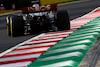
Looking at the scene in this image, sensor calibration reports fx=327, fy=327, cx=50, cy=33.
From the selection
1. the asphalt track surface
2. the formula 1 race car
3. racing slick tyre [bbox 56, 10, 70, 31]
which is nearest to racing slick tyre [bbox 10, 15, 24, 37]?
the formula 1 race car

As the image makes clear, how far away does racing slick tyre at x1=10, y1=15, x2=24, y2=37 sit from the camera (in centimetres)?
1327

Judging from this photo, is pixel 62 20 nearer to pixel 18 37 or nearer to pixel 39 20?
pixel 39 20

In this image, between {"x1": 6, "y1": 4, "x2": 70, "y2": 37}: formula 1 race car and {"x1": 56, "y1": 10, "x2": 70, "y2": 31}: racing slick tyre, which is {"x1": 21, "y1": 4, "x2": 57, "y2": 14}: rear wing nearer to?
{"x1": 6, "y1": 4, "x2": 70, "y2": 37}: formula 1 race car

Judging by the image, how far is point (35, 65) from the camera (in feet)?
23.4

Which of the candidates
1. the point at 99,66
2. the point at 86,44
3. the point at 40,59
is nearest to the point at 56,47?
the point at 86,44

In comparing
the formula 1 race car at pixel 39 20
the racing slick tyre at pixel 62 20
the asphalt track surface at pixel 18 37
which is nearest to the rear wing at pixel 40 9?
the formula 1 race car at pixel 39 20

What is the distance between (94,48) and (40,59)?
164 cm

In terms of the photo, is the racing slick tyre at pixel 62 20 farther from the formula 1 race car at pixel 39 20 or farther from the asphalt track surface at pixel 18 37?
the asphalt track surface at pixel 18 37

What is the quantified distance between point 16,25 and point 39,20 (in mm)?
986

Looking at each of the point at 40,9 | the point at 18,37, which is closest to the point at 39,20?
the point at 40,9

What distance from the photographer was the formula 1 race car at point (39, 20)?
1349cm

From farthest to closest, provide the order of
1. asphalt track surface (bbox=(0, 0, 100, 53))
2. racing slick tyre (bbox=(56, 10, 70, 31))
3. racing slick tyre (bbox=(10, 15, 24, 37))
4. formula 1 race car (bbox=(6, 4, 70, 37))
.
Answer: racing slick tyre (bbox=(56, 10, 70, 31)), formula 1 race car (bbox=(6, 4, 70, 37)), racing slick tyre (bbox=(10, 15, 24, 37)), asphalt track surface (bbox=(0, 0, 100, 53))

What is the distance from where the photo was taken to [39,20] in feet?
44.5

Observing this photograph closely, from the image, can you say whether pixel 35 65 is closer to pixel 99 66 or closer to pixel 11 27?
pixel 99 66
